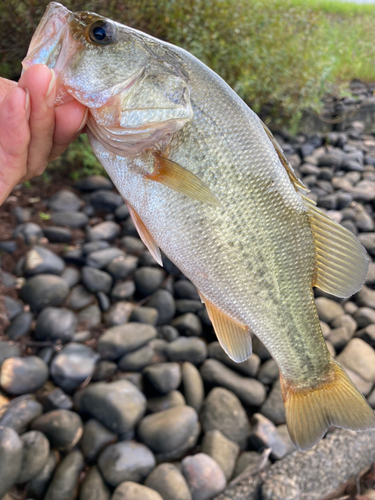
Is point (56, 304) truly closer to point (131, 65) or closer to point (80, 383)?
point (80, 383)

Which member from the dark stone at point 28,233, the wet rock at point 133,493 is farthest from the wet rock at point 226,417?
the dark stone at point 28,233

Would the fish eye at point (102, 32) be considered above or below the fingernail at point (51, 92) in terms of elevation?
above

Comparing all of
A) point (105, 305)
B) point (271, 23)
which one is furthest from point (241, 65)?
point (105, 305)

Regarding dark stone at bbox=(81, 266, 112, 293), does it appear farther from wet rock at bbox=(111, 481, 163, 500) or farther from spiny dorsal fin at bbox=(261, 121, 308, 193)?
spiny dorsal fin at bbox=(261, 121, 308, 193)

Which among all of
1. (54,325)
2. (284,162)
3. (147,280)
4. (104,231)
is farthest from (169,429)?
(104,231)

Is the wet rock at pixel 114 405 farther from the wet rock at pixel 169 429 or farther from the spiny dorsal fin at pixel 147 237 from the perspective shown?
the spiny dorsal fin at pixel 147 237

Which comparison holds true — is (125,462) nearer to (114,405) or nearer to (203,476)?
(114,405)
